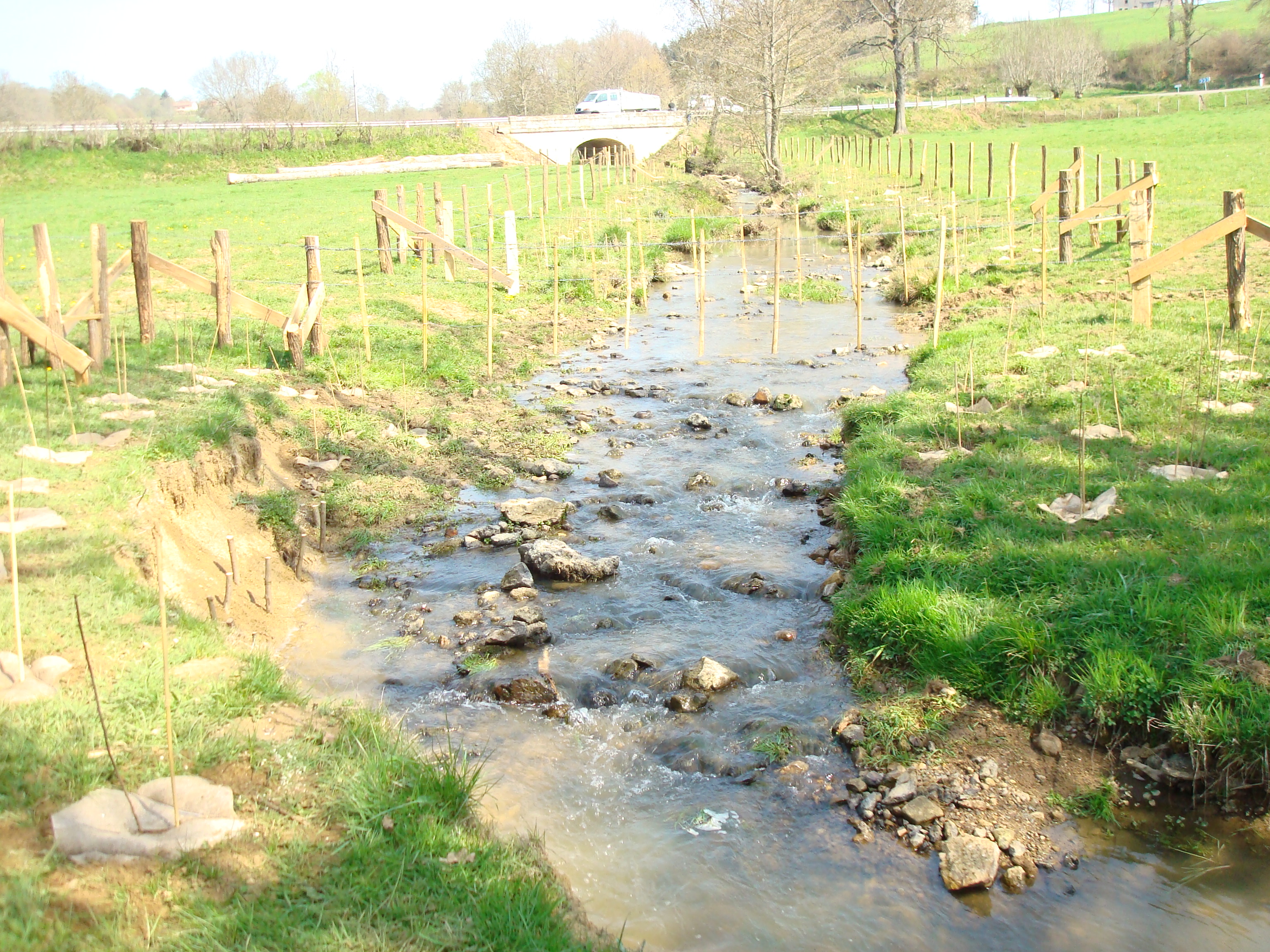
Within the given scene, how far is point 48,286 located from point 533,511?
6.02 m

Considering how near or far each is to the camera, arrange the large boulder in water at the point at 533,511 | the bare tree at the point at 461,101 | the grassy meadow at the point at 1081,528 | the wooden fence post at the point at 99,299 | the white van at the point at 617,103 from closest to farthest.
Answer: the grassy meadow at the point at 1081,528 < the large boulder in water at the point at 533,511 < the wooden fence post at the point at 99,299 < the white van at the point at 617,103 < the bare tree at the point at 461,101

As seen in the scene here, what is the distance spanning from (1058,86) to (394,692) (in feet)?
253

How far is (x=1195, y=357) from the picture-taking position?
1106 centimetres

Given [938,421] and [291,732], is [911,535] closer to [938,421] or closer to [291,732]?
[938,421]

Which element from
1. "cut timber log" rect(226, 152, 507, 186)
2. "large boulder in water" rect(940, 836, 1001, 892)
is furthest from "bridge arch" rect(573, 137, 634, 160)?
"large boulder in water" rect(940, 836, 1001, 892)

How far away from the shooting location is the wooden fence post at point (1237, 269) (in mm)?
11625

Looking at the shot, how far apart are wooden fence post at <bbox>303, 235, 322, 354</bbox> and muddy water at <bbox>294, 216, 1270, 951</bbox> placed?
429cm

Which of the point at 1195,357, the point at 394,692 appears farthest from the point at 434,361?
the point at 1195,357

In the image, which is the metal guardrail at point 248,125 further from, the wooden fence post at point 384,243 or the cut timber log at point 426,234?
the cut timber log at point 426,234

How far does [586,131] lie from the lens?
183 feet

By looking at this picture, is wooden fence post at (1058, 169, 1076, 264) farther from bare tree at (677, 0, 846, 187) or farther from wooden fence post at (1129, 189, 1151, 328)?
bare tree at (677, 0, 846, 187)

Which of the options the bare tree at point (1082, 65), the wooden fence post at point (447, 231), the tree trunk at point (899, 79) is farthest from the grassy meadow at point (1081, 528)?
the bare tree at point (1082, 65)

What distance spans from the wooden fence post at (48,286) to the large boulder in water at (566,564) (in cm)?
575

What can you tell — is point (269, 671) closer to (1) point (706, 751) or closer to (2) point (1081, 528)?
(1) point (706, 751)
